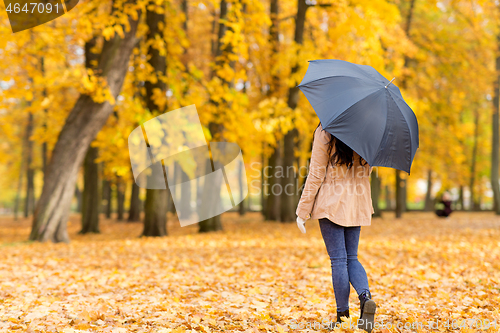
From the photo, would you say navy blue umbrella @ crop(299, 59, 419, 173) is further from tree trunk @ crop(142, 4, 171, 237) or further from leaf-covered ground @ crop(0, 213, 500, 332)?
tree trunk @ crop(142, 4, 171, 237)

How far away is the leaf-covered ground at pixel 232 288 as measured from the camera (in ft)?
11.2

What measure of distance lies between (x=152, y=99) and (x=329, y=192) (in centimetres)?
822

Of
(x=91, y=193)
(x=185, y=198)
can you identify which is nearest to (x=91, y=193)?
(x=91, y=193)

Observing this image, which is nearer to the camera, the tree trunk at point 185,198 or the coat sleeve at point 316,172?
the coat sleeve at point 316,172

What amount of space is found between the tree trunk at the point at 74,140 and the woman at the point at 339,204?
23.4 ft

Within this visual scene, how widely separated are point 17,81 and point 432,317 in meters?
8.06

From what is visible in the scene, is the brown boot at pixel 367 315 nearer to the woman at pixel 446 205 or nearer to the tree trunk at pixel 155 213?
the tree trunk at pixel 155 213

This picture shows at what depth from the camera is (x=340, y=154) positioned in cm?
303

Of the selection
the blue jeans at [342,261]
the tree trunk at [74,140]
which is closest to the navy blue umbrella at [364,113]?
the blue jeans at [342,261]

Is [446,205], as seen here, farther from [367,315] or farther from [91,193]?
[367,315]

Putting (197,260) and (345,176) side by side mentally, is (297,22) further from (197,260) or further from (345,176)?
(345,176)

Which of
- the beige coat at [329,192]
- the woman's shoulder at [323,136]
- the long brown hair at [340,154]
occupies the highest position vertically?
the woman's shoulder at [323,136]

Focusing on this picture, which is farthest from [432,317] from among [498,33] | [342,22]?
[498,33]

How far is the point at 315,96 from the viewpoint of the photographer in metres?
3.15
